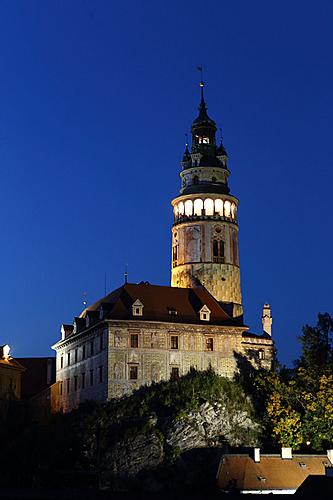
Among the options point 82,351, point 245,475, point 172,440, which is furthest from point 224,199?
point 245,475

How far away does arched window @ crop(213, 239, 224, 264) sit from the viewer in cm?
8981

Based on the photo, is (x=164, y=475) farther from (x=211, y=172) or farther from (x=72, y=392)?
(x=211, y=172)

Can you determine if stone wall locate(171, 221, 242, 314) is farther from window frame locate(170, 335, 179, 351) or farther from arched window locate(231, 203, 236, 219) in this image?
window frame locate(170, 335, 179, 351)

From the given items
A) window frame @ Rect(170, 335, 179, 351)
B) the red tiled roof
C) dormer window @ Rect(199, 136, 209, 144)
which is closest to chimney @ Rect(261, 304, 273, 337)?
the red tiled roof

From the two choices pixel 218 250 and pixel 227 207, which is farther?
pixel 227 207

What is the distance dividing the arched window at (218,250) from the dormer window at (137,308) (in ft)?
49.9

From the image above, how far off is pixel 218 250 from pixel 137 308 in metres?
16.3

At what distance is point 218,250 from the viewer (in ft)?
296

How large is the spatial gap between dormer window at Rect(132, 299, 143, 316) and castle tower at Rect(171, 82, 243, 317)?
44.5ft

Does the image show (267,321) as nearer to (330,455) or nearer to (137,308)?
(137,308)

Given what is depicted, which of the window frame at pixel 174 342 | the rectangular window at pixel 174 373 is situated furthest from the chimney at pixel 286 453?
the window frame at pixel 174 342

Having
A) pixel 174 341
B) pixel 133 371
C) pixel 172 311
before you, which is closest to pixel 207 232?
pixel 172 311

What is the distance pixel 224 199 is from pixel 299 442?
29204mm

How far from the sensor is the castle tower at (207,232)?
8950 centimetres
